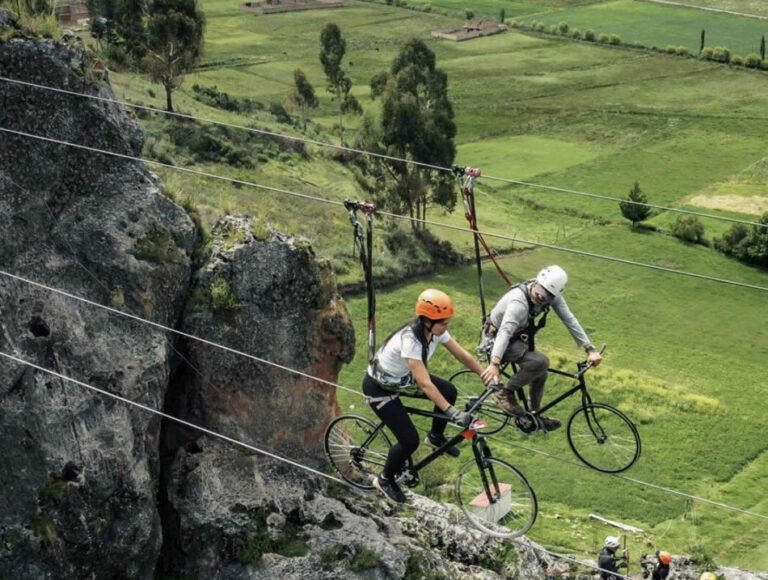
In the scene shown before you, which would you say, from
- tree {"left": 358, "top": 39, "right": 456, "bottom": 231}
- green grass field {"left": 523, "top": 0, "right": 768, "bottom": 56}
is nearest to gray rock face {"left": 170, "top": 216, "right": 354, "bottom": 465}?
tree {"left": 358, "top": 39, "right": 456, "bottom": 231}

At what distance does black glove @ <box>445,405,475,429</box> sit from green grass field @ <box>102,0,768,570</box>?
8.21 meters

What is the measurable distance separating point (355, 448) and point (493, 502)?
288cm

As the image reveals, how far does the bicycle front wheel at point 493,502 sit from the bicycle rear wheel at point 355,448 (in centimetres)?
162

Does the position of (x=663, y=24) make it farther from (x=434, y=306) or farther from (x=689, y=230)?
(x=434, y=306)

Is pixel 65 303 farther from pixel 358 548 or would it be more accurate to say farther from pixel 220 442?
pixel 358 548

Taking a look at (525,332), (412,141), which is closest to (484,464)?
(525,332)

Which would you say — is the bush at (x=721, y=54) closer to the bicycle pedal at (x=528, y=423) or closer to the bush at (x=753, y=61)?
the bush at (x=753, y=61)

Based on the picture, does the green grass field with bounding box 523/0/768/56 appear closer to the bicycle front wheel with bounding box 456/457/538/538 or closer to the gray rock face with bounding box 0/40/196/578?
the gray rock face with bounding box 0/40/196/578

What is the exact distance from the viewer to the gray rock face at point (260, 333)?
21656mm

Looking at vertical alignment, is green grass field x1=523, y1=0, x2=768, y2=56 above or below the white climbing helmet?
above

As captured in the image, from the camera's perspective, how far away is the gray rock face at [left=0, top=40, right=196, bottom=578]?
19.1 metres

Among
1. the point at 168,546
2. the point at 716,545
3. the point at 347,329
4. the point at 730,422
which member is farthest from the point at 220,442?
the point at 730,422

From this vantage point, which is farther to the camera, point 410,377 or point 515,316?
point 515,316

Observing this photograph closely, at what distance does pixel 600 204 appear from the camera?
79.2m
